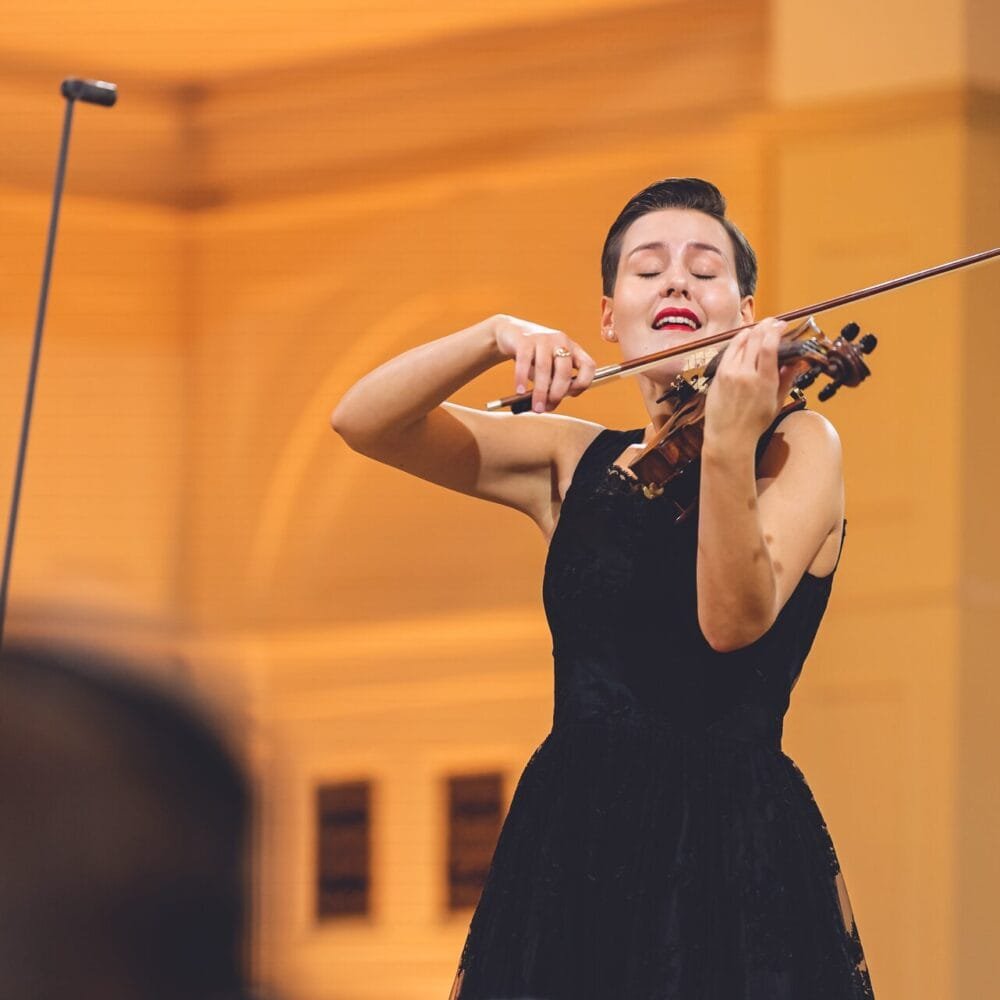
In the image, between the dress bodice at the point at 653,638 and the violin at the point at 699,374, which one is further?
the dress bodice at the point at 653,638

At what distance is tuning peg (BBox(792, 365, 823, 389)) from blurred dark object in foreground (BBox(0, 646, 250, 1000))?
1.57 metres

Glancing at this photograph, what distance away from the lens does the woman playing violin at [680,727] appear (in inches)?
52.2

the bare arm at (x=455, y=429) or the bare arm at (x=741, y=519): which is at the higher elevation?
the bare arm at (x=455, y=429)

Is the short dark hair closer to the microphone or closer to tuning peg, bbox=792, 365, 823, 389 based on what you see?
tuning peg, bbox=792, 365, 823, 389

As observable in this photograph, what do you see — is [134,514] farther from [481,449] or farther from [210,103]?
[481,449]

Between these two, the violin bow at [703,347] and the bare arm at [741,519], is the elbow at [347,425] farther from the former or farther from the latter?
the bare arm at [741,519]

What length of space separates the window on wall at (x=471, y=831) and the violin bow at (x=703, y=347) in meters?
1.84

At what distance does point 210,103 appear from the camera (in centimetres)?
350

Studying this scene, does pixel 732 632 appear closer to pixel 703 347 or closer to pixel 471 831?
pixel 703 347

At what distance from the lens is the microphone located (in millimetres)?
1398

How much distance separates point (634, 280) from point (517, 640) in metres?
1.73

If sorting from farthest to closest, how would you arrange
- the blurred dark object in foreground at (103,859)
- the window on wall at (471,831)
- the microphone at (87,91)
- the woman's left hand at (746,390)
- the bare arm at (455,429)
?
the window on wall at (471,831) < the blurred dark object in foreground at (103,859) < the bare arm at (455,429) < the microphone at (87,91) < the woman's left hand at (746,390)

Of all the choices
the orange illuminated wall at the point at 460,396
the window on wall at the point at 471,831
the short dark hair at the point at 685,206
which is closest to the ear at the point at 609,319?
the short dark hair at the point at 685,206

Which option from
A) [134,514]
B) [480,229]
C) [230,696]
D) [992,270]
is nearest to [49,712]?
[230,696]
